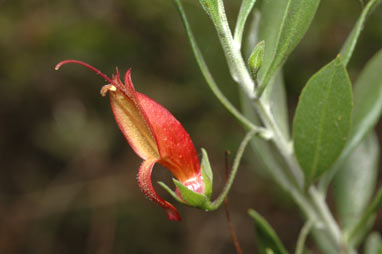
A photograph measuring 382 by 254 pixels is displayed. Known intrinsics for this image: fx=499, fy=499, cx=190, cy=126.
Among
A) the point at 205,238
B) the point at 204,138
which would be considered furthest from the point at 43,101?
the point at 205,238

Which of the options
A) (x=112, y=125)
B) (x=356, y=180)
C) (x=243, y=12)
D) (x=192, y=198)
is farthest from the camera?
(x=112, y=125)

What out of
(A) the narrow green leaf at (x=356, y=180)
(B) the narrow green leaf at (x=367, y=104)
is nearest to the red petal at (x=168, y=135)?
(B) the narrow green leaf at (x=367, y=104)

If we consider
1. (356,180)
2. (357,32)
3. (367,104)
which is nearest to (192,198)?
(357,32)

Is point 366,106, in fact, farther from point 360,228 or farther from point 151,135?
point 151,135

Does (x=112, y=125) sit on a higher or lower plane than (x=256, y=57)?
lower

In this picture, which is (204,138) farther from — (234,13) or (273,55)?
(273,55)

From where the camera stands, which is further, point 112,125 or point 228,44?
point 112,125
